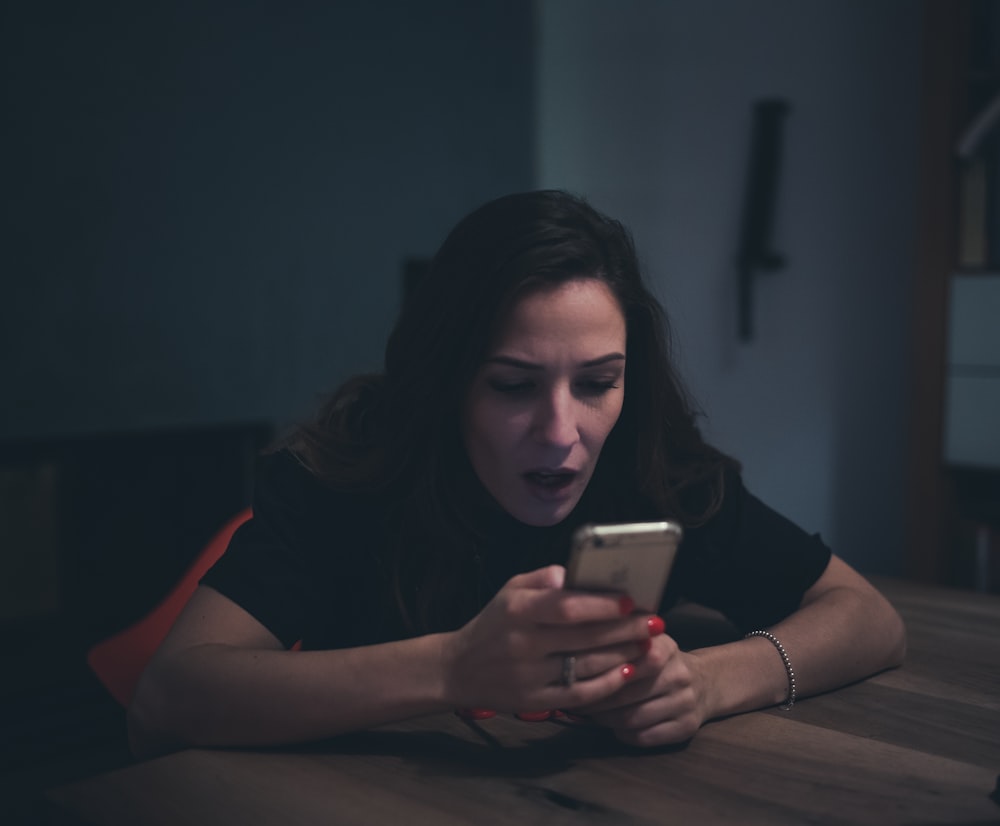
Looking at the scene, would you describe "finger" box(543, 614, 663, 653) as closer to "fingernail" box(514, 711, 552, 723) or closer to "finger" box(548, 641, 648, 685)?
"finger" box(548, 641, 648, 685)

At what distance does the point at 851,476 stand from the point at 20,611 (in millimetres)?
2452

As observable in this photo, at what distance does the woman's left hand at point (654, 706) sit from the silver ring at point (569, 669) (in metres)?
0.06

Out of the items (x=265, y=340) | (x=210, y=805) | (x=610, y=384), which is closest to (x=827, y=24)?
(x=265, y=340)

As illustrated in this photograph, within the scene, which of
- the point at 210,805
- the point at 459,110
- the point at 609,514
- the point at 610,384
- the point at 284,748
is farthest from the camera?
the point at 459,110

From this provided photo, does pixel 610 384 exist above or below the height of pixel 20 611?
above

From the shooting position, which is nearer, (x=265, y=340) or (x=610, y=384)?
(x=610, y=384)

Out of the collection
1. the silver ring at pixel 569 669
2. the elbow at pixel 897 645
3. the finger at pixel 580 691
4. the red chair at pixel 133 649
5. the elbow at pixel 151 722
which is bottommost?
the red chair at pixel 133 649

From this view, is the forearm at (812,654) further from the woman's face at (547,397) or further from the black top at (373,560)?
the woman's face at (547,397)

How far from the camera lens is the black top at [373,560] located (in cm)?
97

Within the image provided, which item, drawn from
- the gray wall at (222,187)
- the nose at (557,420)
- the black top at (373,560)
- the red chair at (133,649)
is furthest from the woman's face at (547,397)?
the gray wall at (222,187)

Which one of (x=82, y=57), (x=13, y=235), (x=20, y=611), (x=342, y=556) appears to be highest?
(x=82, y=57)

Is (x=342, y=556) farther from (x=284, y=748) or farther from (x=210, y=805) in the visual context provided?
(x=210, y=805)

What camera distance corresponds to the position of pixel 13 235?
8.92ft

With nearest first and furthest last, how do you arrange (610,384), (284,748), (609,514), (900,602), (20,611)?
(284,748), (610,384), (609,514), (900,602), (20,611)
